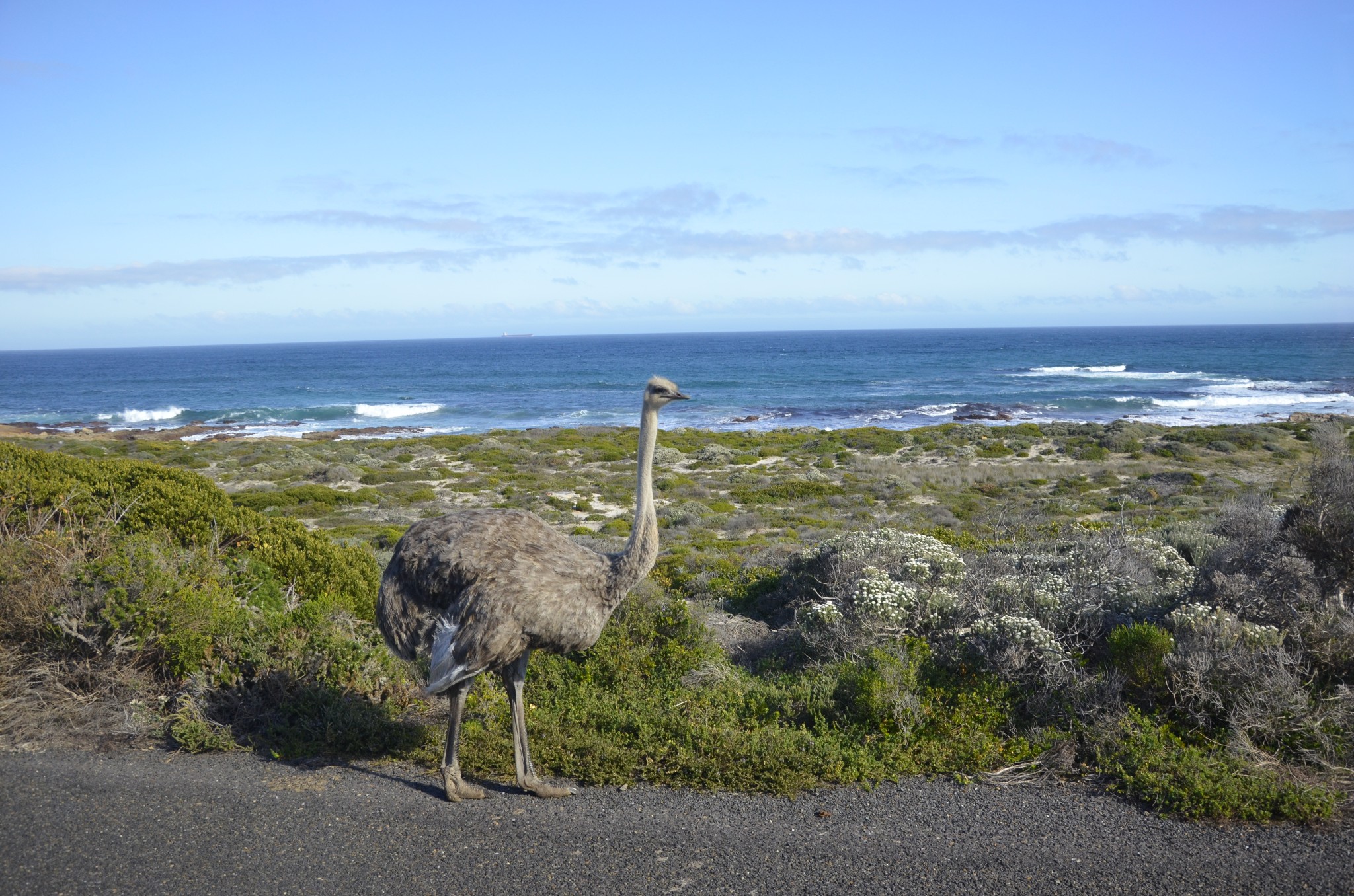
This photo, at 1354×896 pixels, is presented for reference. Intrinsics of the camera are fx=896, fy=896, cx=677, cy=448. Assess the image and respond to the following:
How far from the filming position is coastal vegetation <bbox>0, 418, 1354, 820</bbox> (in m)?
5.83

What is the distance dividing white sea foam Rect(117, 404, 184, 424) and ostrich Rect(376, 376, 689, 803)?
6580cm

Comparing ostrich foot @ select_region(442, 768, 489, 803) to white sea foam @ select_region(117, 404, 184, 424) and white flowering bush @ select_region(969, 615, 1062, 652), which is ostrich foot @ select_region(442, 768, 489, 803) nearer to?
white flowering bush @ select_region(969, 615, 1062, 652)

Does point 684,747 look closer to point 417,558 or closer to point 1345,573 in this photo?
point 417,558

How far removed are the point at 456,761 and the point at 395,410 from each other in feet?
211

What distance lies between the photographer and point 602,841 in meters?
4.99

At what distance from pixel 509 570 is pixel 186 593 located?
3.01 metres

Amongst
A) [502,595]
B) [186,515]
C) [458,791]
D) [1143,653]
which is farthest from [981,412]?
[458,791]

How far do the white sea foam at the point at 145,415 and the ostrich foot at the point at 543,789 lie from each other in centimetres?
6643

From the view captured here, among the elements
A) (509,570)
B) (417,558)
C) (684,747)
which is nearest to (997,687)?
(684,747)

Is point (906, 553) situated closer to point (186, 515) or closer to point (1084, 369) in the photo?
point (186, 515)

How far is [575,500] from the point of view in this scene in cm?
2483

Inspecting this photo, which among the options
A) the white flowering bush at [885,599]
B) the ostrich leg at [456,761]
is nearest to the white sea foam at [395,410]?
the white flowering bush at [885,599]

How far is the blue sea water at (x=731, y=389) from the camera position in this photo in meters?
56.9

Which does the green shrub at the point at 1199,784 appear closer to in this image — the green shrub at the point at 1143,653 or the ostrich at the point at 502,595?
the green shrub at the point at 1143,653
